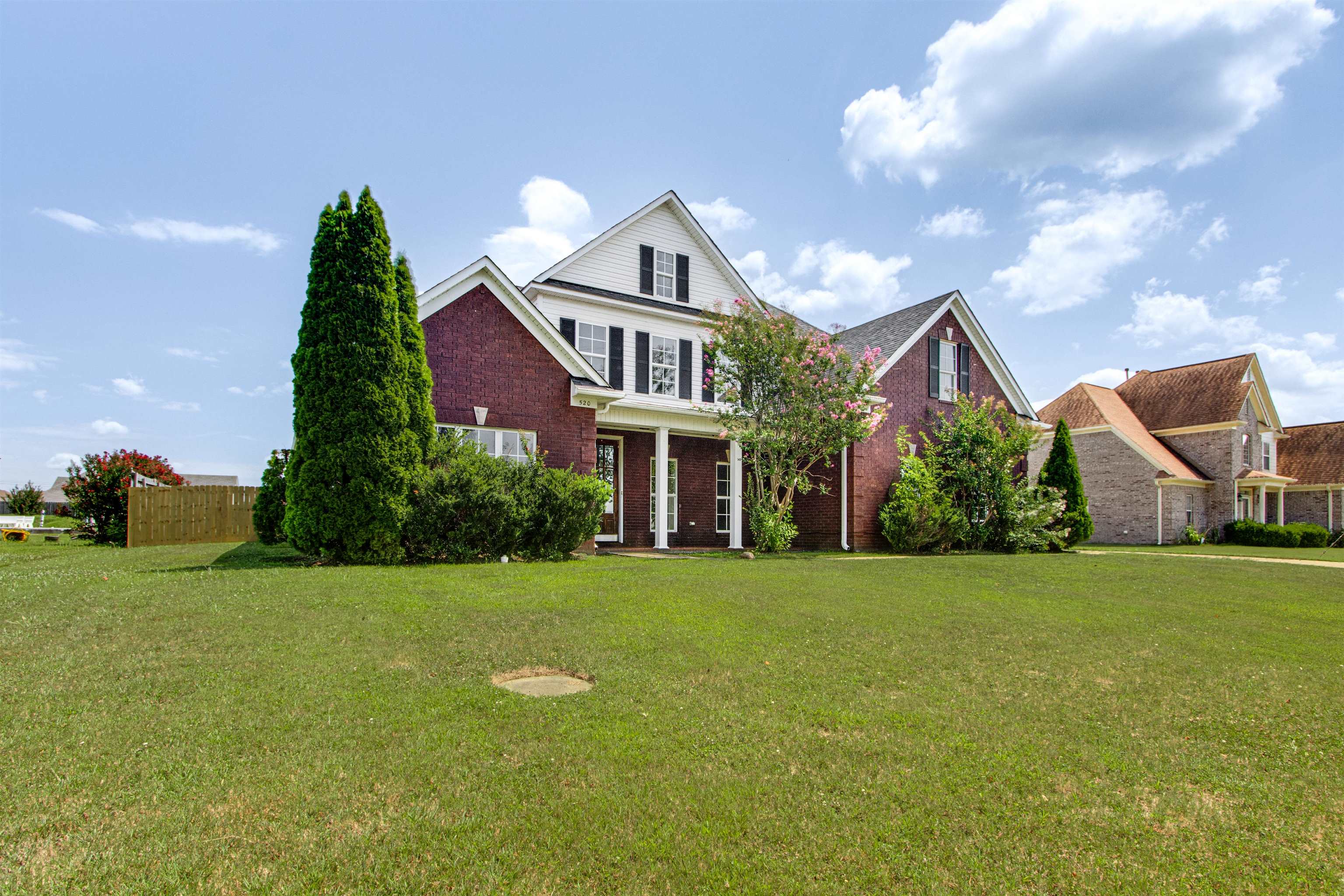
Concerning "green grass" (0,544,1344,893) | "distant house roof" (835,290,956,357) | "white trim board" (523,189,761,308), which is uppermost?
"white trim board" (523,189,761,308)

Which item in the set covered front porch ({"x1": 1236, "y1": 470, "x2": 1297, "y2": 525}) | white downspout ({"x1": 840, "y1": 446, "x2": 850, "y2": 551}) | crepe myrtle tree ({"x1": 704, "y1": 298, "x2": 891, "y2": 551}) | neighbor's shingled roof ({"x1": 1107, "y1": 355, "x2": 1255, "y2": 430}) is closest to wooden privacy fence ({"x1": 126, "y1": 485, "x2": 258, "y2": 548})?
crepe myrtle tree ({"x1": 704, "y1": 298, "x2": 891, "y2": 551})

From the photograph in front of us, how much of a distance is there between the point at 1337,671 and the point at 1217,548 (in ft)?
75.2

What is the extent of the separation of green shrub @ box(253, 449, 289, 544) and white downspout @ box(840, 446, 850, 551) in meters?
13.0

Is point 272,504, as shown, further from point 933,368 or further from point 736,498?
point 933,368

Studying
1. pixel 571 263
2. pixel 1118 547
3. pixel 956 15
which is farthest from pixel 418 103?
pixel 1118 547

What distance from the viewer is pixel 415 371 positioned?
11.8m

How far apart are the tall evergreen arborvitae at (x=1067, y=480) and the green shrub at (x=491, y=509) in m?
15.0

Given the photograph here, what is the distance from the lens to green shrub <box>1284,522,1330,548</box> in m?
28.4

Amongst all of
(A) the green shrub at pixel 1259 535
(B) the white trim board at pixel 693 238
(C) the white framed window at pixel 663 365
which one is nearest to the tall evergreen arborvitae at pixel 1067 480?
(B) the white trim board at pixel 693 238

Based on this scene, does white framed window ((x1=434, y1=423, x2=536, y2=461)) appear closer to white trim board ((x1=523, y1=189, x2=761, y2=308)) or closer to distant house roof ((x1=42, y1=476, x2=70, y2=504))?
white trim board ((x1=523, y1=189, x2=761, y2=308))

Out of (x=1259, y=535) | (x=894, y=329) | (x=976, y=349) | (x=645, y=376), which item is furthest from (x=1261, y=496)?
(x=645, y=376)

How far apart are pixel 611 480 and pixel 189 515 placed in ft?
35.2

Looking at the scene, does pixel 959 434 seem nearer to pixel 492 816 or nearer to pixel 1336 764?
pixel 1336 764

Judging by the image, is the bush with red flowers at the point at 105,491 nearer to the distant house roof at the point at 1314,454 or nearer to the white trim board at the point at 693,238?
the white trim board at the point at 693,238
